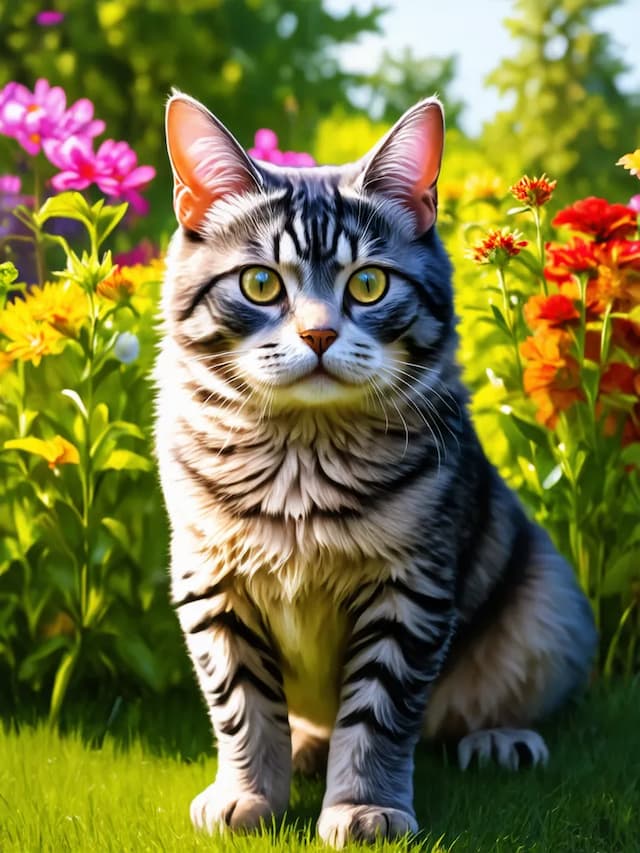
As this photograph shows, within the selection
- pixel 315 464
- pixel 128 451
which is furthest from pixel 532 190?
pixel 128 451

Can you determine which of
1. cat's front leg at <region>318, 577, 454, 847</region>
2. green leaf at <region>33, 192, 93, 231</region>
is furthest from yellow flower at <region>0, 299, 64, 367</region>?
cat's front leg at <region>318, 577, 454, 847</region>

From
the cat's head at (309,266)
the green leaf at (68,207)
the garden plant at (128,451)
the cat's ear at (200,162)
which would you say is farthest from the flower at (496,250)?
the green leaf at (68,207)

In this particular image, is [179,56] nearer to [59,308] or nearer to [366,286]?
[59,308]

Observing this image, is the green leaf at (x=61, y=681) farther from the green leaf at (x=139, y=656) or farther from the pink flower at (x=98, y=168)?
the pink flower at (x=98, y=168)

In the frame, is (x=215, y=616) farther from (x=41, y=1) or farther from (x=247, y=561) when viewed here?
(x=41, y=1)

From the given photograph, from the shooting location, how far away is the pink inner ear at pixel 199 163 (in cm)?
232

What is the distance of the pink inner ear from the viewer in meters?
2.32

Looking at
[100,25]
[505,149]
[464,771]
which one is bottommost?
[464,771]

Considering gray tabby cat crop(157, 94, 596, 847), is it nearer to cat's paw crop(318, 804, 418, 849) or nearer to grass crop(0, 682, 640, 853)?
cat's paw crop(318, 804, 418, 849)

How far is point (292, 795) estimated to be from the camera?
2623 millimetres

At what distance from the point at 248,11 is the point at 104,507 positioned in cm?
820

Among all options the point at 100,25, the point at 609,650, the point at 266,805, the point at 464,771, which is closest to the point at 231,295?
the point at 266,805

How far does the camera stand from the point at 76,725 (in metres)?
3.11

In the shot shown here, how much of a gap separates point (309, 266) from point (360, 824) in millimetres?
1096
